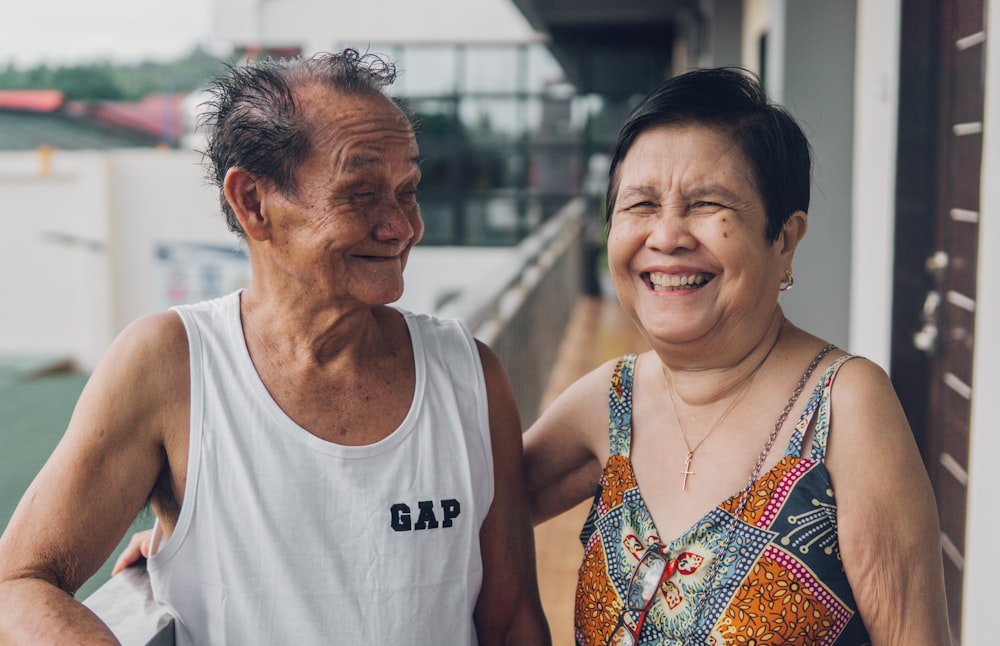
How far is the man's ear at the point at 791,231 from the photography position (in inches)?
57.0

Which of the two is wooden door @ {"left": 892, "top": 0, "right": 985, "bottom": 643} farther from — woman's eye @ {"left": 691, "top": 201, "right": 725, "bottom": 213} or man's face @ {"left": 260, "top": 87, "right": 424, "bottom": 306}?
man's face @ {"left": 260, "top": 87, "right": 424, "bottom": 306}

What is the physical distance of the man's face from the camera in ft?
4.81

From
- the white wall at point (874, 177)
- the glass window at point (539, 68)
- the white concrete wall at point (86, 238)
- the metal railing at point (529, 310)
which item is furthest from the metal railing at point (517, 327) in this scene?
the white concrete wall at point (86, 238)

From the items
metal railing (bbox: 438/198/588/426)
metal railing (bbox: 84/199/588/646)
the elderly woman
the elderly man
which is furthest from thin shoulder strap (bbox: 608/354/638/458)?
metal railing (bbox: 438/198/588/426)

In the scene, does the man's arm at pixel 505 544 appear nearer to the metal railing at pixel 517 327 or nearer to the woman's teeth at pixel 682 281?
the woman's teeth at pixel 682 281

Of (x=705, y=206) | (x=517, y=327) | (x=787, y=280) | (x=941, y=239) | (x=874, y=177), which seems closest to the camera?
(x=705, y=206)

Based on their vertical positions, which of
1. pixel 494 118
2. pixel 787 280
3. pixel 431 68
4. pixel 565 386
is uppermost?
pixel 431 68

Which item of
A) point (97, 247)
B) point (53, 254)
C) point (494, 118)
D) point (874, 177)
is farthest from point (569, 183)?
point (874, 177)

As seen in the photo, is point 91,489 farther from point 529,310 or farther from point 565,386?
point 565,386

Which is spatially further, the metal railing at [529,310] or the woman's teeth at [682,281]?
the metal railing at [529,310]

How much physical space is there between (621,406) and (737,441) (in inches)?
9.4

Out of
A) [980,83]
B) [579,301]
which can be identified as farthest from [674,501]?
[579,301]

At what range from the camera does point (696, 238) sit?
1.41 meters

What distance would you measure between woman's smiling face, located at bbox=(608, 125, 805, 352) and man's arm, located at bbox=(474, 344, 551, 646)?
312 mm
